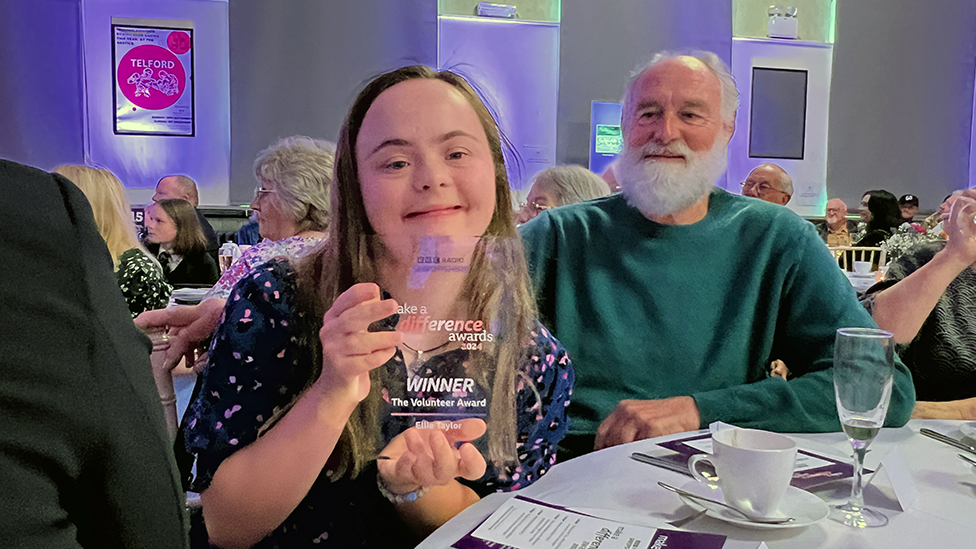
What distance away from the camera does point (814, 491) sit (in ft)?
2.72

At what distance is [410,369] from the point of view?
0.79 metres

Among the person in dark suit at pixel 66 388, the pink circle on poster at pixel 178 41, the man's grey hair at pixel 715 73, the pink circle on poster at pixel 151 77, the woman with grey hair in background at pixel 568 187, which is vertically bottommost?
the person in dark suit at pixel 66 388

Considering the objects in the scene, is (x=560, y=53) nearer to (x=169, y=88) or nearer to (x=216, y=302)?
(x=169, y=88)

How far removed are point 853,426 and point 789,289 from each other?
Answer: 0.72 meters

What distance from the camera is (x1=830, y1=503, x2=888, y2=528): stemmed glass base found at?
74cm

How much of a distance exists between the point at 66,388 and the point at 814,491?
0.82 metres

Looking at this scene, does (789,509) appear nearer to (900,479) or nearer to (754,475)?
(754,475)

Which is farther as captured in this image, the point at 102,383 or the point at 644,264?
the point at 644,264

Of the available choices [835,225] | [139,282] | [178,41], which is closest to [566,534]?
[139,282]

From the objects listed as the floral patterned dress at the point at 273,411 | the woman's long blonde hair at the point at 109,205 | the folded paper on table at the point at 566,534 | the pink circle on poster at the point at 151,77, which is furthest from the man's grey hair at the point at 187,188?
the folded paper on table at the point at 566,534

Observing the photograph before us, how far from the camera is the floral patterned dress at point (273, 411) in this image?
0.81m

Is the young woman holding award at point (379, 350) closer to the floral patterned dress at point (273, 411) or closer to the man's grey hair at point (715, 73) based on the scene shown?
the floral patterned dress at point (273, 411)

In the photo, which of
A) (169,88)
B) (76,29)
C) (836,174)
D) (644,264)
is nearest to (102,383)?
(644,264)

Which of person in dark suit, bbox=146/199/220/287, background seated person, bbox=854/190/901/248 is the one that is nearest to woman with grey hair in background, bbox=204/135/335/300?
person in dark suit, bbox=146/199/220/287
